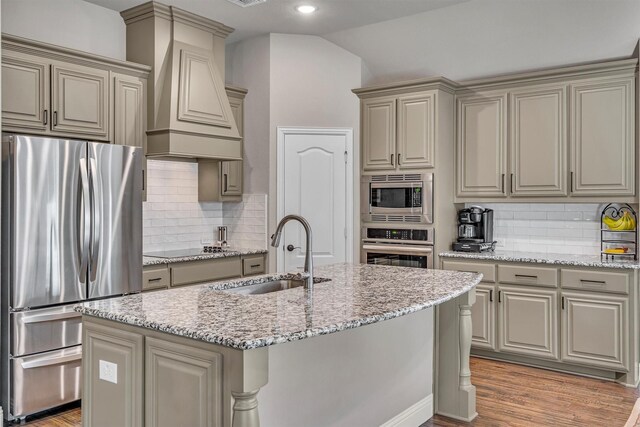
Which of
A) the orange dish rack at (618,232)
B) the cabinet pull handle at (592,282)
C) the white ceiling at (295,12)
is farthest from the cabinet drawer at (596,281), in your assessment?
the white ceiling at (295,12)

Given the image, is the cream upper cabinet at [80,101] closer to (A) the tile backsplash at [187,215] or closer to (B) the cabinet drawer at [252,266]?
(A) the tile backsplash at [187,215]

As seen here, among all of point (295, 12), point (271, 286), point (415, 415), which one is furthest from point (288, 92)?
point (415, 415)

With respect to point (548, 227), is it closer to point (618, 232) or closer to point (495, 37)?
point (618, 232)

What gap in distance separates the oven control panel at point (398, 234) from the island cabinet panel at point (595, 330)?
4.16 ft

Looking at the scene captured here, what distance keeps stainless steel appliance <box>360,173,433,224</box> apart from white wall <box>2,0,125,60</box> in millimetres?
2556

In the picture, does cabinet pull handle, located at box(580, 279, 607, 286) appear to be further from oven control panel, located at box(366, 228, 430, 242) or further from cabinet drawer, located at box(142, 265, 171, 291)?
cabinet drawer, located at box(142, 265, 171, 291)

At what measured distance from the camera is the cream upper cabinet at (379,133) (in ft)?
16.6

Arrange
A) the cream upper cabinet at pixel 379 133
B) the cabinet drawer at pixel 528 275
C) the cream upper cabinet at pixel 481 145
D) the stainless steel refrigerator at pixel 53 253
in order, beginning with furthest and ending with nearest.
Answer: the cream upper cabinet at pixel 379 133
the cream upper cabinet at pixel 481 145
the cabinet drawer at pixel 528 275
the stainless steel refrigerator at pixel 53 253

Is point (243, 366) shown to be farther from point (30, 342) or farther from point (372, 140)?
point (372, 140)

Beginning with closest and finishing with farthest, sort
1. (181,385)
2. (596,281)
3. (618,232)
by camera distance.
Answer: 1. (181,385)
2. (596,281)
3. (618,232)

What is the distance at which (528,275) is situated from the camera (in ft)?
14.4

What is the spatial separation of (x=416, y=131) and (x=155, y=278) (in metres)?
2.61

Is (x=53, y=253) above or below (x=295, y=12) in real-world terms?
below

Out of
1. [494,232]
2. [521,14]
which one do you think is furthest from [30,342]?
[521,14]
